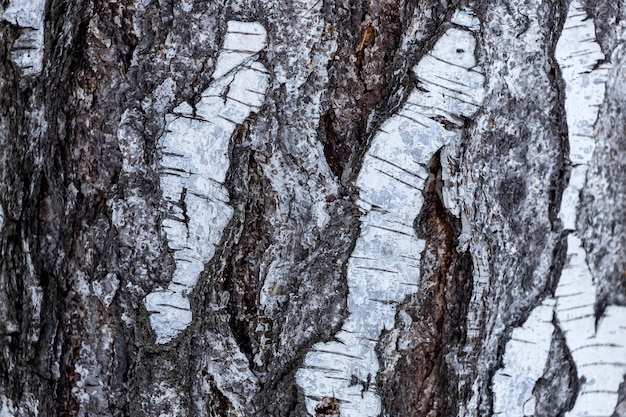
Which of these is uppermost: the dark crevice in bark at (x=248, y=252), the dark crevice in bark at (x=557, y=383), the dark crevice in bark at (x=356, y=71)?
the dark crevice in bark at (x=356, y=71)

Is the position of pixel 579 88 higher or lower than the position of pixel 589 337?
higher

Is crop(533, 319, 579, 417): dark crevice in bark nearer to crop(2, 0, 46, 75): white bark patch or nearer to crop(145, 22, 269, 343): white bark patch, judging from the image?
crop(145, 22, 269, 343): white bark patch

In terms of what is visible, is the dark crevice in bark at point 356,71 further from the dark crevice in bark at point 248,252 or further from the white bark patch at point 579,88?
the white bark patch at point 579,88

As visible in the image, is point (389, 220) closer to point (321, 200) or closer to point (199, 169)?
point (321, 200)

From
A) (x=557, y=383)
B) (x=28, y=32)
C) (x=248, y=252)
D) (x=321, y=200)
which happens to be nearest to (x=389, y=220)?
(x=321, y=200)

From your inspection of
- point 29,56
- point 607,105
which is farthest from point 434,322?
point 29,56

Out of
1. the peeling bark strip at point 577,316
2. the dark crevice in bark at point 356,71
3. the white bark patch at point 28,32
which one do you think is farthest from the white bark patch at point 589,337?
the white bark patch at point 28,32
